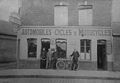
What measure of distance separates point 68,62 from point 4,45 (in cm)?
1122

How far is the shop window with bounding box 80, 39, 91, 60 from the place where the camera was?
13555 mm

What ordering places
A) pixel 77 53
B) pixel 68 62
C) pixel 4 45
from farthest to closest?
pixel 68 62, pixel 77 53, pixel 4 45

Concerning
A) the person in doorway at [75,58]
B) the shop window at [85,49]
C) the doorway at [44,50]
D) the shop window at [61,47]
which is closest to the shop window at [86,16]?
the shop window at [85,49]

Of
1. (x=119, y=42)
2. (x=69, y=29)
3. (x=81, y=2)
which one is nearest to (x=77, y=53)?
(x=69, y=29)

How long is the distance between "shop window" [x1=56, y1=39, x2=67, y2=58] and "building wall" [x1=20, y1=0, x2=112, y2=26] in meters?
1.37

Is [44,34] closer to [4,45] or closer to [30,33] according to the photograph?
[30,33]

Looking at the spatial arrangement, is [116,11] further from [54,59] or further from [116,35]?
[54,59]

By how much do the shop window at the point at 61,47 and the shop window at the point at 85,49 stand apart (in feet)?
4.05

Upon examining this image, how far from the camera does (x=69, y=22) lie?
44.9 feet

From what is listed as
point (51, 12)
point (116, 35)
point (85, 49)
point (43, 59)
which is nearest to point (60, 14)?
point (51, 12)

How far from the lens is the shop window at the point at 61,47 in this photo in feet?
44.5

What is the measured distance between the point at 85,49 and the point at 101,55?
1.34 metres

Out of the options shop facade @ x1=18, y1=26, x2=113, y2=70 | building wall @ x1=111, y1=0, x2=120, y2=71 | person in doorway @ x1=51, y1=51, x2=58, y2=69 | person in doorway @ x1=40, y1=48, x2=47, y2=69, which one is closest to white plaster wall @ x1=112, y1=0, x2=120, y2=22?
building wall @ x1=111, y1=0, x2=120, y2=71

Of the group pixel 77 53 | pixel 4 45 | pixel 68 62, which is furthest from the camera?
pixel 68 62
